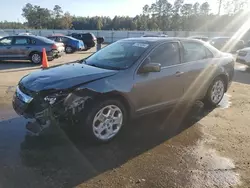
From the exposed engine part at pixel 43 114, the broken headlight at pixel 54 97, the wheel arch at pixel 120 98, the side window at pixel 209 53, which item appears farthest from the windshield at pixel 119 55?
the side window at pixel 209 53

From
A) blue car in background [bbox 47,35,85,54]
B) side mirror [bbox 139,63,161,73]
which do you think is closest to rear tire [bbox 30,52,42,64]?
blue car in background [bbox 47,35,85,54]

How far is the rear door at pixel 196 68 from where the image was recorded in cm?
559

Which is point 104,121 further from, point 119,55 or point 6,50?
point 6,50

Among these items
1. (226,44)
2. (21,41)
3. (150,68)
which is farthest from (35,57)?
(226,44)

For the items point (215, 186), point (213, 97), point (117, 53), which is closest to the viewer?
point (215, 186)

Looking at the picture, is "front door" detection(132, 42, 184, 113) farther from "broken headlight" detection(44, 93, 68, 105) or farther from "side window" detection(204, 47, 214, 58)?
"broken headlight" detection(44, 93, 68, 105)

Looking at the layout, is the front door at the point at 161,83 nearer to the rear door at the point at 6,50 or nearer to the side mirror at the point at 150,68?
the side mirror at the point at 150,68

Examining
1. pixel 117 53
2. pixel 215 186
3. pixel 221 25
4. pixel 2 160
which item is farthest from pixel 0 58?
pixel 221 25

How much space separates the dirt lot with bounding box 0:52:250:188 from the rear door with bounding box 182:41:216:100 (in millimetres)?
603

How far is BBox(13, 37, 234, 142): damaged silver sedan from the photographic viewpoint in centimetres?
411

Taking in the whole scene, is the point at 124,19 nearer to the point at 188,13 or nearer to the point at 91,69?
the point at 188,13

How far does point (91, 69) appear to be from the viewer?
15.5 feet

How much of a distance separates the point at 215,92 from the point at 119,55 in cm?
260

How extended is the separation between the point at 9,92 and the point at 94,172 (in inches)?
197
